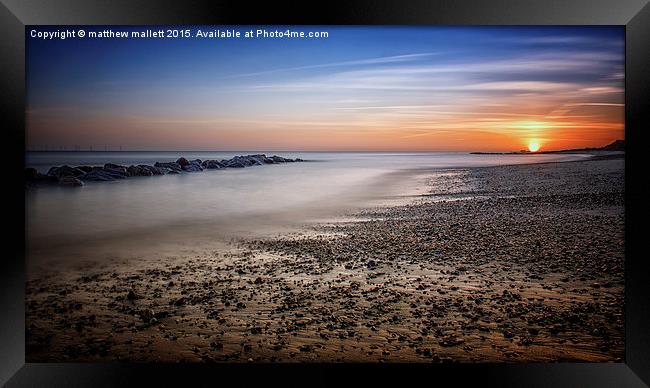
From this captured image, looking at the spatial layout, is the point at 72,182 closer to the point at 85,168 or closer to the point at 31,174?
the point at 85,168

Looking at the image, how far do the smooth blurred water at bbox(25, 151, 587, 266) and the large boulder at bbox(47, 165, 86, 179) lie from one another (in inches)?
2.4

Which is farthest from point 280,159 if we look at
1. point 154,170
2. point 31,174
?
point 31,174

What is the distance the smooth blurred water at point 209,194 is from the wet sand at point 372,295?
0.82ft

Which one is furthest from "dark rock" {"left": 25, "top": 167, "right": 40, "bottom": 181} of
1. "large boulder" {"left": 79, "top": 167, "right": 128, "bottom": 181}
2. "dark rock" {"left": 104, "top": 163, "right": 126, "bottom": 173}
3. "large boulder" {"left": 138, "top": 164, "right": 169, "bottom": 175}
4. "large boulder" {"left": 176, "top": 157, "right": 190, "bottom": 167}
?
"large boulder" {"left": 176, "top": 157, "right": 190, "bottom": 167}

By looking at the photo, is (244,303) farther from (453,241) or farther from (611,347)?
(611,347)

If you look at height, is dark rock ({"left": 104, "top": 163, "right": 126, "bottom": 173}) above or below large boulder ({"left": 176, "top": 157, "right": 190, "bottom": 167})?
below

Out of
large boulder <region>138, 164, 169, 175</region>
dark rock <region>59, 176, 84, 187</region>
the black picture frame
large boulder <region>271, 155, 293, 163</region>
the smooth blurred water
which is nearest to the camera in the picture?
the black picture frame

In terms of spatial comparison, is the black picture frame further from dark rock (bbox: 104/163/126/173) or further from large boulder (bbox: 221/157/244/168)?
large boulder (bbox: 221/157/244/168)

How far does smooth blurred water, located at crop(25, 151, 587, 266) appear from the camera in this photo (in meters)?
4.22

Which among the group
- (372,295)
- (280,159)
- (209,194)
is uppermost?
(280,159)

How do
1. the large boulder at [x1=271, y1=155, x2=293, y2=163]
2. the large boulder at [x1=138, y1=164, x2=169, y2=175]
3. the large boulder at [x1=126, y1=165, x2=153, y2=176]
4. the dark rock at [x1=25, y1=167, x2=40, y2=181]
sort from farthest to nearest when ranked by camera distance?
the large boulder at [x1=271, y1=155, x2=293, y2=163], the large boulder at [x1=126, y1=165, x2=153, y2=176], the large boulder at [x1=138, y1=164, x2=169, y2=175], the dark rock at [x1=25, y1=167, x2=40, y2=181]

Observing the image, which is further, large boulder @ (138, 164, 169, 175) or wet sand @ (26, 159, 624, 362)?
large boulder @ (138, 164, 169, 175)

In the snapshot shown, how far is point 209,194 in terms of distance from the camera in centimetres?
482
